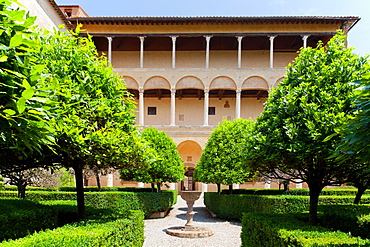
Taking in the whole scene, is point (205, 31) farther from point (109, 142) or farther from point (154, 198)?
point (109, 142)

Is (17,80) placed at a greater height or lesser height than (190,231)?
greater

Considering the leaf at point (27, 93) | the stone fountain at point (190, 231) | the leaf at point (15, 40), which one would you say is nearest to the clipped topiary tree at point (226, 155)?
the stone fountain at point (190, 231)

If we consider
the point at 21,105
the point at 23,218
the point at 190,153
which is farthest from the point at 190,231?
the point at 190,153

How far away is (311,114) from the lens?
586 cm

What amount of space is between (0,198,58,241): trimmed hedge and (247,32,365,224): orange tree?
4.47 m

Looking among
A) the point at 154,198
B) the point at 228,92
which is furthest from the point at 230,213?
the point at 228,92

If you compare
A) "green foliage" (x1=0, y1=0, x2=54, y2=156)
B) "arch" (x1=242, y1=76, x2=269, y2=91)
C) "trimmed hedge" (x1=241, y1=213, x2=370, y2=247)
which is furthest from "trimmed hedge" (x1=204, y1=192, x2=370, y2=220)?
"arch" (x1=242, y1=76, x2=269, y2=91)

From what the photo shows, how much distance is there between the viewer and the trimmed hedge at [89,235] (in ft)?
13.2

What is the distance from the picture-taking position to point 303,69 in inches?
257

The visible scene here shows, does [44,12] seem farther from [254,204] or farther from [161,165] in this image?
[254,204]

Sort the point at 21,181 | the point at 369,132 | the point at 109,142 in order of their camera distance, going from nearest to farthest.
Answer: the point at 369,132
the point at 109,142
the point at 21,181

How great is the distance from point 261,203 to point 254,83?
16526 millimetres

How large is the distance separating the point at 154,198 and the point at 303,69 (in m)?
10.4

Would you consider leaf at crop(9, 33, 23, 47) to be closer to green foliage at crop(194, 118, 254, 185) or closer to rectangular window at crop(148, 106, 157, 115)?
green foliage at crop(194, 118, 254, 185)
